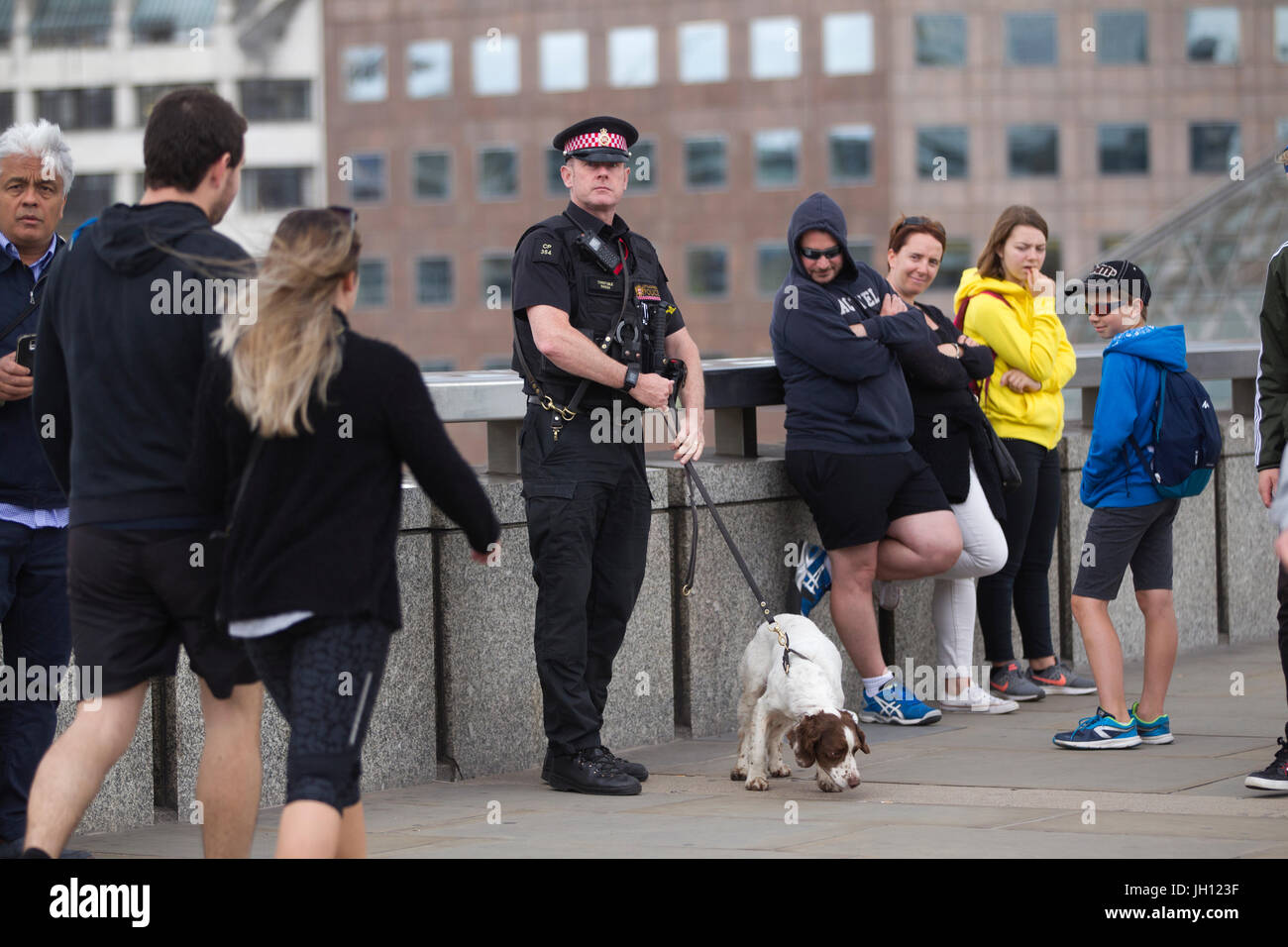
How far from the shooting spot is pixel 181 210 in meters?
4.97

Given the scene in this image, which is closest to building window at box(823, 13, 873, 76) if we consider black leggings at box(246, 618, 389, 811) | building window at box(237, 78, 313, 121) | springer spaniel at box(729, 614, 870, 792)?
building window at box(237, 78, 313, 121)

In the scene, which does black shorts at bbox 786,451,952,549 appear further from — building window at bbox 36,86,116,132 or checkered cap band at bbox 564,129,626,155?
building window at bbox 36,86,116,132

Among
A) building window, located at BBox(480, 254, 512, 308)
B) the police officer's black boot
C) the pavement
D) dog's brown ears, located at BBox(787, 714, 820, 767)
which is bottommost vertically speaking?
the pavement

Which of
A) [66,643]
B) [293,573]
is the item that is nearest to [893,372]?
[66,643]

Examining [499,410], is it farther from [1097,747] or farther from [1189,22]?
[1189,22]

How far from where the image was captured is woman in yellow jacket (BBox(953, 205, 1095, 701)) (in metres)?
9.13

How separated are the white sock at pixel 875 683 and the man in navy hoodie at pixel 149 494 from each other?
4.02 meters

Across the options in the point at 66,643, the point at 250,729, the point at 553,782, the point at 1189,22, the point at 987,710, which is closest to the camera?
the point at 250,729

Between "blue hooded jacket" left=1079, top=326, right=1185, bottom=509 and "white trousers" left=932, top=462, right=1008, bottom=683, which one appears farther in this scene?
"white trousers" left=932, top=462, right=1008, bottom=683

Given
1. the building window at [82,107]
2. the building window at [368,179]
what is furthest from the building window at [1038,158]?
the building window at [82,107]

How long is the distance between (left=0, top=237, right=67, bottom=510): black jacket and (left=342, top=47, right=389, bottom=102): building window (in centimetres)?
6633

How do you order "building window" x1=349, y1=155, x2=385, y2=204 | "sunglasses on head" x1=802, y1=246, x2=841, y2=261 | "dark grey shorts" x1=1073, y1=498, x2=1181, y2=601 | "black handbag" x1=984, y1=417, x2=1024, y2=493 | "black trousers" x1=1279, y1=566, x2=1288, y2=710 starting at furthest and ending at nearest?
1. "building window" x1=349, y1=155, x2=385, y2=204
2. "black handbag" x1=984, y1=417, x2=1024, y2=493
3. "sunglasses on head" x1=802, y1=246, x2=841, y2=261
4. "dark grey shorts" x1=1073, y1=498, x2=1181, y2=601
5. "black trousers" x1=1279, y1=566, x2=1288, y2=710

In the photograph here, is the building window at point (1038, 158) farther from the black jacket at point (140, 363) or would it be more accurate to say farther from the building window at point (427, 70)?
the black jacket at point (140, 363)

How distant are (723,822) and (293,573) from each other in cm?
242
